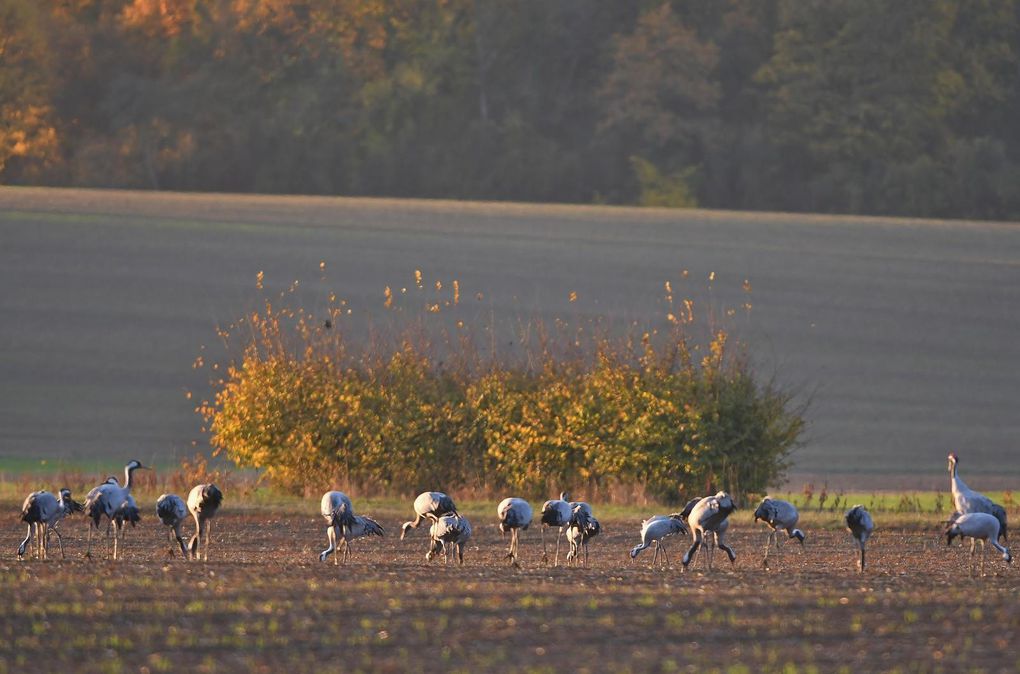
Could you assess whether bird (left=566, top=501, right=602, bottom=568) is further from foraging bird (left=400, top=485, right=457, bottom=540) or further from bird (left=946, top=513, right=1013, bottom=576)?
bird (left=946, top=513, right=1013, bottom=576)

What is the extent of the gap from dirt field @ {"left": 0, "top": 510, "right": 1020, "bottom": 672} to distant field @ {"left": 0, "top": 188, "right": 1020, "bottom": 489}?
22158 mm

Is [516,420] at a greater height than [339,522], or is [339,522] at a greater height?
[516,420]

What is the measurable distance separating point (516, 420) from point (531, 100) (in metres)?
45.0

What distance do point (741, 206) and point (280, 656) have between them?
198 feet

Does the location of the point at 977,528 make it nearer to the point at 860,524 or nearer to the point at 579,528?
the point at 860,524

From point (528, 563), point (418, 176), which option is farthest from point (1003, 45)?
point (528, 563)

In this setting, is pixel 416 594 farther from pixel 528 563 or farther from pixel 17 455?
pixel 17 455

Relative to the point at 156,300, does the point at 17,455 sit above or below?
below

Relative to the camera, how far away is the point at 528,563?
1761cm

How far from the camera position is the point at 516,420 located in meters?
26.9

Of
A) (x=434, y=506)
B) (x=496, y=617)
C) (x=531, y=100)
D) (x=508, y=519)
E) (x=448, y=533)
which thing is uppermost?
(x=531, y=100)

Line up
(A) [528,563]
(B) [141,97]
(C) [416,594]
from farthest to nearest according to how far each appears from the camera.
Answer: (B) [141,97] → (A) [528,563] → (C) [416,594]

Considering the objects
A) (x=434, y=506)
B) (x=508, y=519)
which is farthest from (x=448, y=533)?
(x=434, y=506)

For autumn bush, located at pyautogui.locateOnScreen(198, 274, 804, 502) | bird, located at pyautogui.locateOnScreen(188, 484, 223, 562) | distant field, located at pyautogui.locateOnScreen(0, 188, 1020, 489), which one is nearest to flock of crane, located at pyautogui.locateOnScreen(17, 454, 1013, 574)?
bird, located at pyautogui.locateOnScreen(188, 484, 223, 562)
